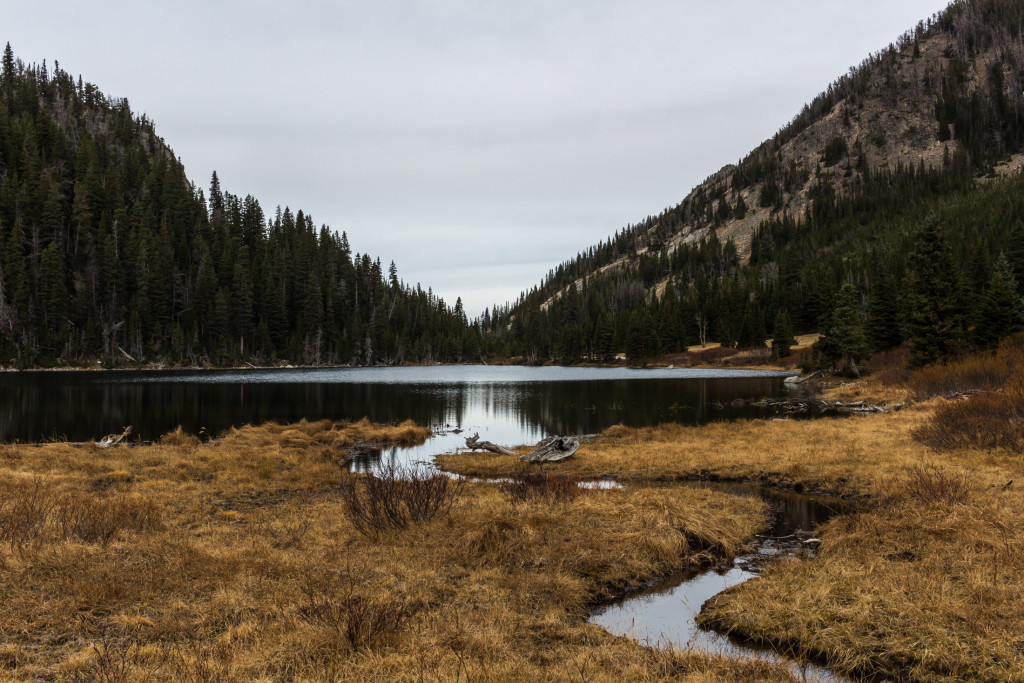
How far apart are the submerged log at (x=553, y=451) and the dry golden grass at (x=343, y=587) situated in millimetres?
6452

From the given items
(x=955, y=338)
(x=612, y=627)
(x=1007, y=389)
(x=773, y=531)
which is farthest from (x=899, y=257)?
(x=612, y=627)

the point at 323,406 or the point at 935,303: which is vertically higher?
the point at 935,303

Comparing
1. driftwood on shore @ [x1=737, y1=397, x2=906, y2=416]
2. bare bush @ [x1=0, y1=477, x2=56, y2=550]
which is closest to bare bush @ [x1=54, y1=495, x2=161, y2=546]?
bare bush @ [x1=0, y1=477, x2=56, y2=550]

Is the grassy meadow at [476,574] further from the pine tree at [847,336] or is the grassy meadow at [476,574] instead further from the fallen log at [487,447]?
the pine tree at [847,336]

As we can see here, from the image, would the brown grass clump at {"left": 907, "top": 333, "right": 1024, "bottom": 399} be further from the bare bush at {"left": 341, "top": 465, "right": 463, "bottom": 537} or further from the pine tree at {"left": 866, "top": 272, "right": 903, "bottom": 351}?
the bare bush at {"left": 341, "top": 465, "right": 463, "bottom": 537}

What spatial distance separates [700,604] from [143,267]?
125 m

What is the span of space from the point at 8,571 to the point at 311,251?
146 meters

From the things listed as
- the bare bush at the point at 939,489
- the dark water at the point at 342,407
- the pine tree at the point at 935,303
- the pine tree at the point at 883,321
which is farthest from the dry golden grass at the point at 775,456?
the pine tree at the point at 883,321

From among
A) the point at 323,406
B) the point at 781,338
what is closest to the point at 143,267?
the point at 323,406

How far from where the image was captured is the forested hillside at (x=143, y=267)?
95.8m

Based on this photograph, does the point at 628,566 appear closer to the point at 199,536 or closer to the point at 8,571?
the point at 199,536

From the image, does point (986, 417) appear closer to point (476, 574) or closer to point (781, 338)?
point (476, 574)

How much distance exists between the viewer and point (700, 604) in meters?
8.95

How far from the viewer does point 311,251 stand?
14475cm
